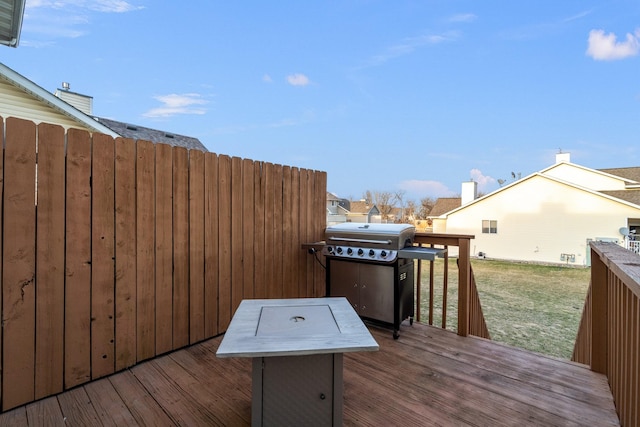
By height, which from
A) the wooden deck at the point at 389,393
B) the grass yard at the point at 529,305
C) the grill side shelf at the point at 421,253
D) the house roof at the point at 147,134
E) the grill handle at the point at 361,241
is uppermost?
the house roof at the point at 147,134

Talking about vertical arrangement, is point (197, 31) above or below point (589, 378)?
above

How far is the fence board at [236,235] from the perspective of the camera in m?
2.84

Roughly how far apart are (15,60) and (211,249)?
217 inches

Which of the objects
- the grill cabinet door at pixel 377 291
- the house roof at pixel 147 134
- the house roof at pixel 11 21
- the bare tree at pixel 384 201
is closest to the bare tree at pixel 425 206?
the bare tree at pixel 384 201

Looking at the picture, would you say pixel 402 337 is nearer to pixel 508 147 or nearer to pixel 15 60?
pixel 15 60

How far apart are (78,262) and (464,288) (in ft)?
10.3

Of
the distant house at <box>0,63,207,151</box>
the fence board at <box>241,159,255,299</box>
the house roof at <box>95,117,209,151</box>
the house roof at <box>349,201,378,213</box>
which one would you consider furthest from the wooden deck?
the house roof at <box>349,201,378,213</box>

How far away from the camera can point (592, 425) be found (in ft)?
5.18

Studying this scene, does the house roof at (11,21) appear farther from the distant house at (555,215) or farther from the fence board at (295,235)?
the distant house at (555,215)

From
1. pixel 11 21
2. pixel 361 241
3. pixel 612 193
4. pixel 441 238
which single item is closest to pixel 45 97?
pixel 11 21

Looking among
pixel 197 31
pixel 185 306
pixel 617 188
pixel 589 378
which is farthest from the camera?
pixel 617 188

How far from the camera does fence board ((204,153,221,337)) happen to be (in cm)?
263

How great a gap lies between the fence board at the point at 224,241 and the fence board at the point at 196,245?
0.18 metres

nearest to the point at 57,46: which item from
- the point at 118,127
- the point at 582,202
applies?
the point at 118,127
